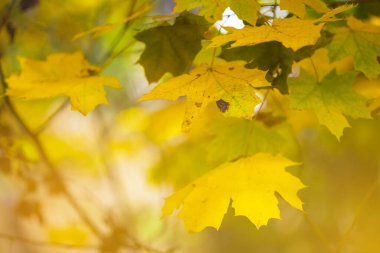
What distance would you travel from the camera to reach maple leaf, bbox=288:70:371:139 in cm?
110

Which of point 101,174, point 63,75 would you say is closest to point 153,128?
point 63,75

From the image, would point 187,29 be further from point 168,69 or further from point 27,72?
point 27,72

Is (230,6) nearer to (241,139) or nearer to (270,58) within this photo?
(270,58)

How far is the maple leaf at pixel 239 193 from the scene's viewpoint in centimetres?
106

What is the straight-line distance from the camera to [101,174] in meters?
3.95

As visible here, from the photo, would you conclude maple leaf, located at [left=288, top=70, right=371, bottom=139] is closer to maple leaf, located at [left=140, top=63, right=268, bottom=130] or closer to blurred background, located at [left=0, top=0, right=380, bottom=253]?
blurred background, located at [left=0, top=0, right=380, bottom=253]

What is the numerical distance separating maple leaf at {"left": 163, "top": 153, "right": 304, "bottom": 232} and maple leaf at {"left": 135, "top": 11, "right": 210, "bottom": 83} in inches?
11.8

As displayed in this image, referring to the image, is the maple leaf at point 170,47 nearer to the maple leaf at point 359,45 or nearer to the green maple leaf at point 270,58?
the green maple leaf at point 270,58

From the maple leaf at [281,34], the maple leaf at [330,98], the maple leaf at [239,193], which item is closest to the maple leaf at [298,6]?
the maple leaf at [281,34]

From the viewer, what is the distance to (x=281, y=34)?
910 millimetres

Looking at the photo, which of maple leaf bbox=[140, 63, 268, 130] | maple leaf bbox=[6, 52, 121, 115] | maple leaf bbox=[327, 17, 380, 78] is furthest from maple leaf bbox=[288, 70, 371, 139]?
maple leaf bbox=[6, 52, 121, 115]

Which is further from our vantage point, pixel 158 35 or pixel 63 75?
pixel 63 75

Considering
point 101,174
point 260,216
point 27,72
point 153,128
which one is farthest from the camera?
point 101,174

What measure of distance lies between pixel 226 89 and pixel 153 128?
4.15ft
